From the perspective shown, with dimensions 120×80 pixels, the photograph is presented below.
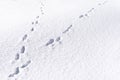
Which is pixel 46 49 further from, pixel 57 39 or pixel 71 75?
pixel 71 75

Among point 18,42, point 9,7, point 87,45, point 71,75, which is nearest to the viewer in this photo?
point 71,75

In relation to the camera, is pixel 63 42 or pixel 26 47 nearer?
pixel 63 42

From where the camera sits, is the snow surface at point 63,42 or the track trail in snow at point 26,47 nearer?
the snow surface at point 63,42

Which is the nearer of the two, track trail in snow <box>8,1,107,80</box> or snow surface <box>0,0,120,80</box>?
snow surface <box>0,0,120,80</box>

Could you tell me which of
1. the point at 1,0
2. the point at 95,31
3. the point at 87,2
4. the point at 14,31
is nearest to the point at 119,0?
the point at 87,2

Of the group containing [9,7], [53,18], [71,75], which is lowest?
[71,75]

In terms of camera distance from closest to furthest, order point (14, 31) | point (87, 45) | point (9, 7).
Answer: point (87, 45), point (14, 31), point (9, 7)

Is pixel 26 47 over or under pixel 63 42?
over

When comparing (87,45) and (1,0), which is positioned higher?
(1,0)
